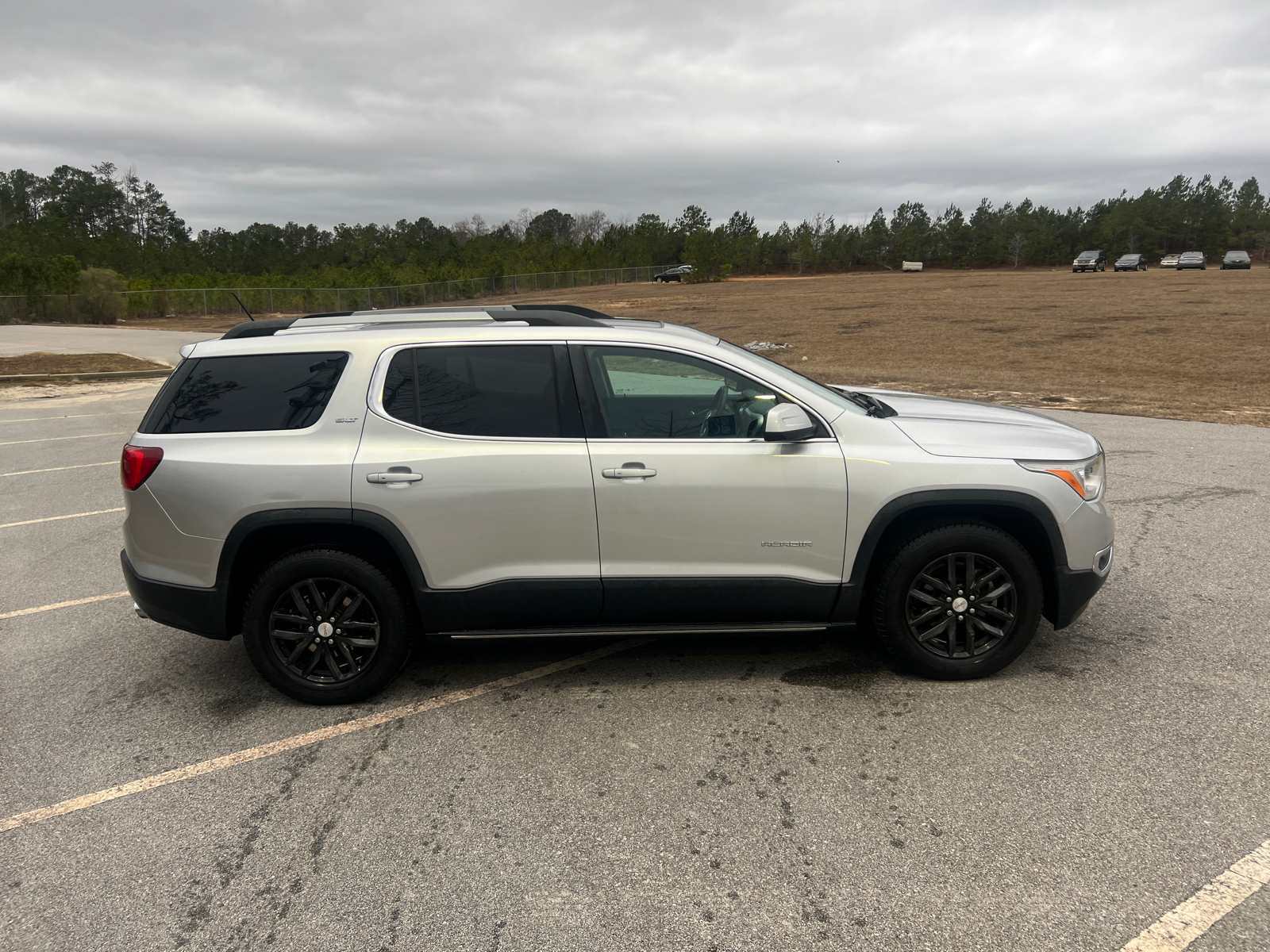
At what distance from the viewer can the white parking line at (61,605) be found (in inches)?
210

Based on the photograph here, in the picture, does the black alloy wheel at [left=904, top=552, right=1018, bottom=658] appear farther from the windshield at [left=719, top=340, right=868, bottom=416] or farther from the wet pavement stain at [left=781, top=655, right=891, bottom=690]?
the windshield at [left=719, top=340, right=868, bottom=416]

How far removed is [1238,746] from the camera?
136 inches

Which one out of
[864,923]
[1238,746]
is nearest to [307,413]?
[864,923]

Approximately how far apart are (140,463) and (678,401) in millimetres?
2630

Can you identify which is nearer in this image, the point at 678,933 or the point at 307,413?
the point at 678,933

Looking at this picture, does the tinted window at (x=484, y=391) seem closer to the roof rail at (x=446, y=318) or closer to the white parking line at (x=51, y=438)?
the roof rail at (x=446, y=318)

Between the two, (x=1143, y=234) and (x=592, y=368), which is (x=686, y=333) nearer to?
(x=592, y=368)

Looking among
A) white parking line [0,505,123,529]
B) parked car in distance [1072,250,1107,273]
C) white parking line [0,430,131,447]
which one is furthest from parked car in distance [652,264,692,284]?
white parking line [0,505,123,529]

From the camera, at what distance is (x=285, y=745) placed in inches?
147

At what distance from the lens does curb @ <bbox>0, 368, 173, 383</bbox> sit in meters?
20.0

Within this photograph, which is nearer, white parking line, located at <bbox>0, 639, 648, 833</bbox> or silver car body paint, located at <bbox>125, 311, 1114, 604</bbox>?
white parking line, located at <bbox>0, 639, 648, 833</bbox>

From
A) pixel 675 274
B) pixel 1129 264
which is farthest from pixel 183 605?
pixel 675 274

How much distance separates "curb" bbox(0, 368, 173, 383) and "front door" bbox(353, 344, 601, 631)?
19.6 metres

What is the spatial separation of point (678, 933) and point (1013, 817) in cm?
134
